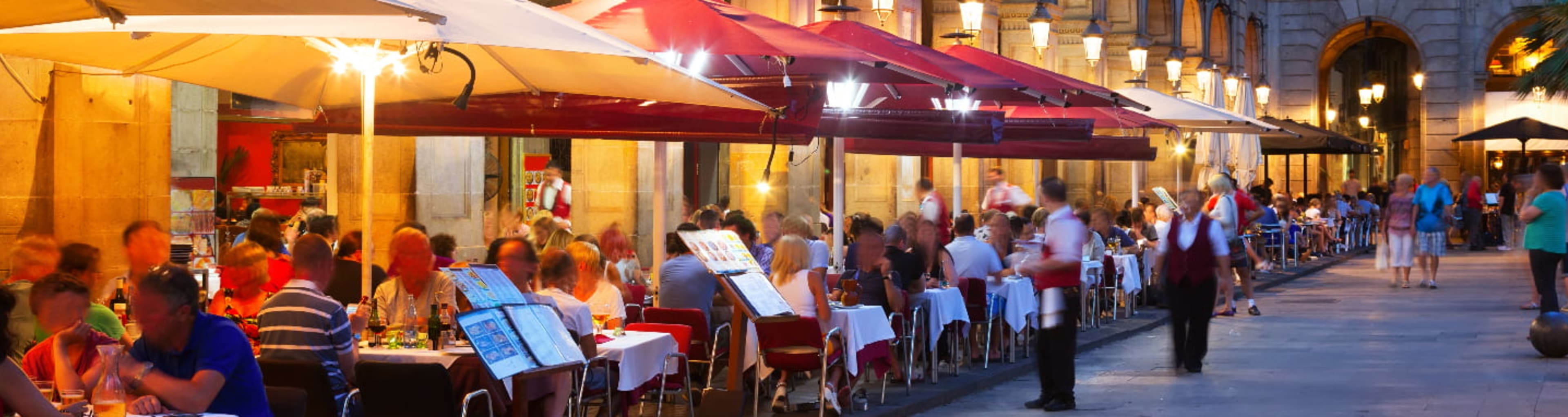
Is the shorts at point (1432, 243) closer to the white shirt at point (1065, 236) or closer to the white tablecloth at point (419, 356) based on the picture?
the white shirt at point (1065, 236)

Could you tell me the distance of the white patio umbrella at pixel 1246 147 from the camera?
34031 millimetres

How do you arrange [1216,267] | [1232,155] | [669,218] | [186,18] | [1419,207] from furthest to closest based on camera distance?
[1232,155] < [1419,207] < [669,218] < [1216,267] < [186,18]

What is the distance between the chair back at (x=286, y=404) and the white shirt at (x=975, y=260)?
27.8 feet

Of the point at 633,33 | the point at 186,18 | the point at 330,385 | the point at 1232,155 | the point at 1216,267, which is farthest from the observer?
the point at 1232,155

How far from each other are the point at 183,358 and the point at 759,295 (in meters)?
5.18

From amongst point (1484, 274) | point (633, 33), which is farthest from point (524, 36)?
point (1484, 274)

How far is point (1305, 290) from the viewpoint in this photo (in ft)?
83.0

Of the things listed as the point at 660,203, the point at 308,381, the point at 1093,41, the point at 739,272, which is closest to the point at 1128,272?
the point at 1093,41

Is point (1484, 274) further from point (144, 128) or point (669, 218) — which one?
point (144, 128)

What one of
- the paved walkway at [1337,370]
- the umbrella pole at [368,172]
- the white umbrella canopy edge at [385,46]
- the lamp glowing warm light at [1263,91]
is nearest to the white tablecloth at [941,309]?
the paved walkway at [1337,370]

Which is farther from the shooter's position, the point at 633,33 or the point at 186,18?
the point at 633,33

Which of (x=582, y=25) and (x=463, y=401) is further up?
(x=582, y=25)

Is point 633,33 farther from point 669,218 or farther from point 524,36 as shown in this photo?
point 669,218

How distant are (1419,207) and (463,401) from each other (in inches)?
721
